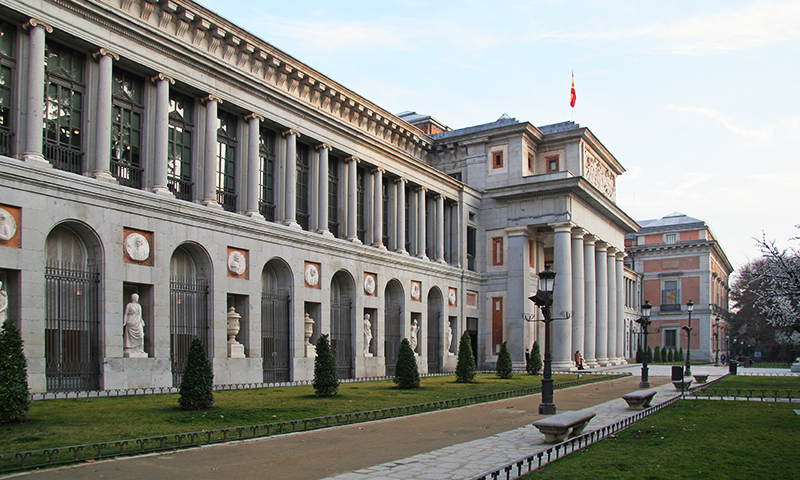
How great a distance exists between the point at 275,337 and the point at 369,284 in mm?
8495

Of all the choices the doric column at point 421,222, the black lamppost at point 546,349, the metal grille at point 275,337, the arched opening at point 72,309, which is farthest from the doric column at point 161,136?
the doric column at point 421,222

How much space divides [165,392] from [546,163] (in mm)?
38783

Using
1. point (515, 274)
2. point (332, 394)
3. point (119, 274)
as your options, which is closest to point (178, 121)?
point (119, 274)

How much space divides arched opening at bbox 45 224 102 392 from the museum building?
7 cm

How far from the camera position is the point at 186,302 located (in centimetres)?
2831

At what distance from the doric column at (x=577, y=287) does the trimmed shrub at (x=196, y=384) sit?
3752 cm

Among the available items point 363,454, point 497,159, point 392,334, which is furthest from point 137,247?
point 497,159

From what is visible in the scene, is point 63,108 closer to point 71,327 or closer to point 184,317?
point 71,327

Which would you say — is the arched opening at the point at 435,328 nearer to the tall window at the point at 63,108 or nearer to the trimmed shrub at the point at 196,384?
the tall window at the point at 63,108

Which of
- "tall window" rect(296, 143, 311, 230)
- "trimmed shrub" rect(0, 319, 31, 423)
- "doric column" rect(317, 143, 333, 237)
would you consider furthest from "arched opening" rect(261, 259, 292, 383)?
"trimmed shrub" rect(0, 319, 31, 423)

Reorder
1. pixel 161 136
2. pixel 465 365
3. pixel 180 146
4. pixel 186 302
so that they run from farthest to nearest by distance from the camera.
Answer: pixel 465 365 < pixel 180 146 < pixel 186 302 < pixel 161 136

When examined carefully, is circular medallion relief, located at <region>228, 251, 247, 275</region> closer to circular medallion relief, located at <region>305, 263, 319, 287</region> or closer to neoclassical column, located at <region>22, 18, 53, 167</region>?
circular medallion relief, located at <region>305, 263, 319, 287</region>

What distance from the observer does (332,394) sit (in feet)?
79.2

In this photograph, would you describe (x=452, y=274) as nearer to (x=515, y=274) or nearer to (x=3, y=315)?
(x=515, y=274)
